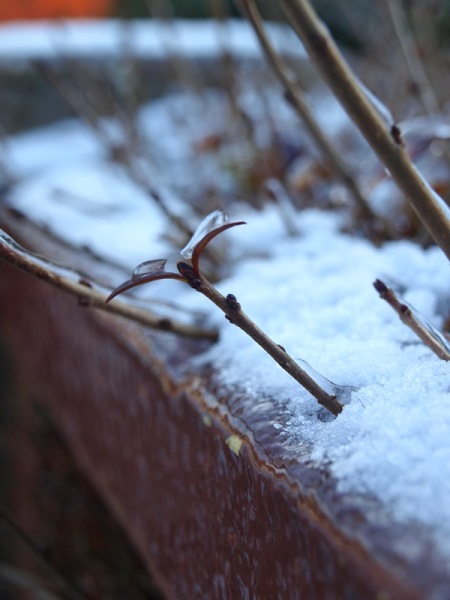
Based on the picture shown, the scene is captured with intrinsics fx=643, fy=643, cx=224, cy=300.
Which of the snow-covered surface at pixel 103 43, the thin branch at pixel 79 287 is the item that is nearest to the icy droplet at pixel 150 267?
the thin branch at pixel 79 287

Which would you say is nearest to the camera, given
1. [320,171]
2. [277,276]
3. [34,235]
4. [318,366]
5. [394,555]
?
[394,555]

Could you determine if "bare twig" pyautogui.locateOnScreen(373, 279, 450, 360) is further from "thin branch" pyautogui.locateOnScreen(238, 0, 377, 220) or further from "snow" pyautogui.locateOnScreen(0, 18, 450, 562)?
"thin branch" pyautogui.locateOnScreen(238, 0, 377, 220)

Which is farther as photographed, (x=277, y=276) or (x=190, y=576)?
(x=277, y=276)

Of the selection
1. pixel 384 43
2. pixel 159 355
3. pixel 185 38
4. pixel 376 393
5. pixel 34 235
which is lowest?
pixel 376 393

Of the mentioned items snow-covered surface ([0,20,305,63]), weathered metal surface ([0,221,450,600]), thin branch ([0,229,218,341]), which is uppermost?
snow-covered surface ([0,20,305,63])

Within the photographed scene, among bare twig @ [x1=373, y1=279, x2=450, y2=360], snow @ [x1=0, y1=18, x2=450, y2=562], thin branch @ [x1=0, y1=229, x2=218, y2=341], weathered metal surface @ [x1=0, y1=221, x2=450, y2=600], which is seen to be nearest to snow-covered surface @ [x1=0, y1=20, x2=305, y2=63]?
snow @ [x1=0, y1=18, x2=450, y2=562]

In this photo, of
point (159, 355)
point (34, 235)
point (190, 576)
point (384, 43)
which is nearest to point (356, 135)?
point (384, 43)

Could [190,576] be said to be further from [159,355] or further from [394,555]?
[394,555]
